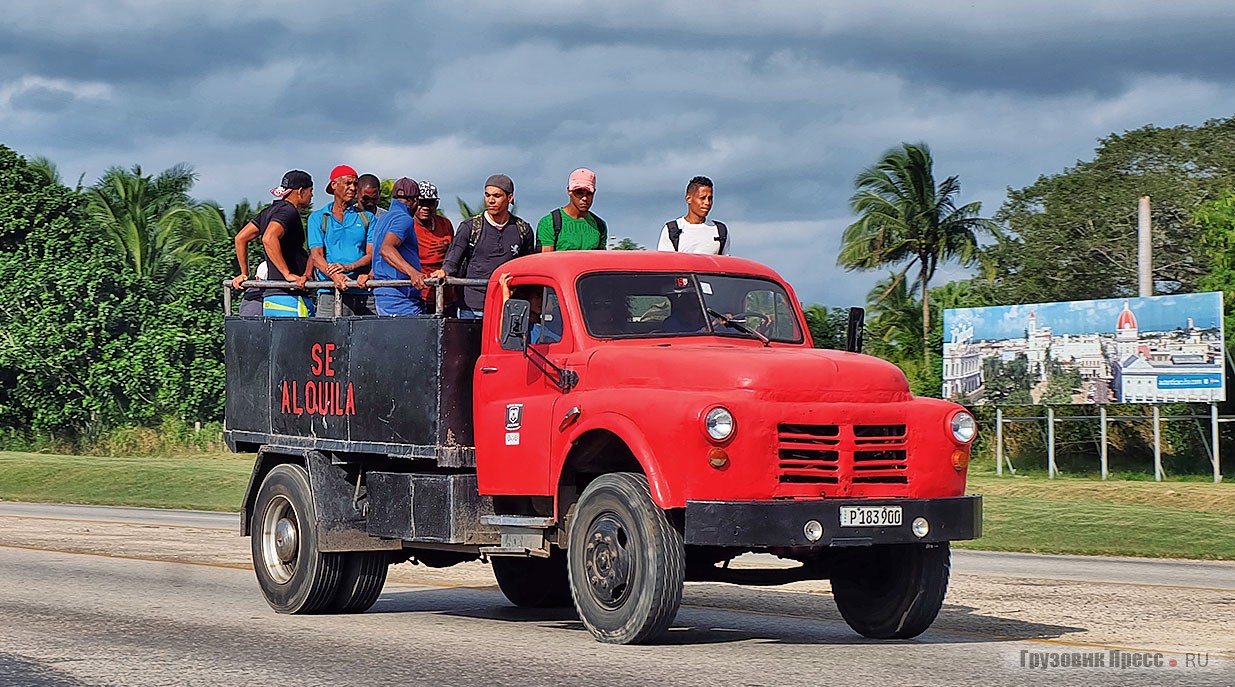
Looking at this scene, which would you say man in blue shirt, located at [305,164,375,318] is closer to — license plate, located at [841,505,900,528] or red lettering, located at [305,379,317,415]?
red lettering, located at [305,379,317,415]

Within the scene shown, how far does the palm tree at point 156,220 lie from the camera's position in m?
62.2

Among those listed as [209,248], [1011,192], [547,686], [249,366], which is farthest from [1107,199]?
[547,686]

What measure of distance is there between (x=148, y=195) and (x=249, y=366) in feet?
181

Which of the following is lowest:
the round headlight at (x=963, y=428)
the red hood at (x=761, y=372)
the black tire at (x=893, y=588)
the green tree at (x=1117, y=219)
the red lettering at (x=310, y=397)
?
the black tire at (x=893, y=588)

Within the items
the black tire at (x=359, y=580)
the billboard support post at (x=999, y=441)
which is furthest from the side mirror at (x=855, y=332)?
the billboard support post at (x=999, y=441)

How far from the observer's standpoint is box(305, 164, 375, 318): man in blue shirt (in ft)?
44.1

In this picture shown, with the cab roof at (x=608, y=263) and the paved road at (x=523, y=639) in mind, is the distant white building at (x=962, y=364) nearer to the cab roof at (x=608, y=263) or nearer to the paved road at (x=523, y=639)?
the paved road at (x=523, y=639)

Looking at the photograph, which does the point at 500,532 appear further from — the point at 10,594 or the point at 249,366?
the point at 10,594

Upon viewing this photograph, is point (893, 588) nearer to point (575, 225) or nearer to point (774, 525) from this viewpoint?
point (774, 525)

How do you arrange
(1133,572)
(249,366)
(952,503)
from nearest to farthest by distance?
1. (952,503)
2. (249,366)
3. (1133,572)

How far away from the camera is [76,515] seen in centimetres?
2734

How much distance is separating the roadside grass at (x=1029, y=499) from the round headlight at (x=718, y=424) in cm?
1270

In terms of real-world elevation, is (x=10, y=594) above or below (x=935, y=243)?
below

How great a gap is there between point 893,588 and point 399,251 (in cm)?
427
